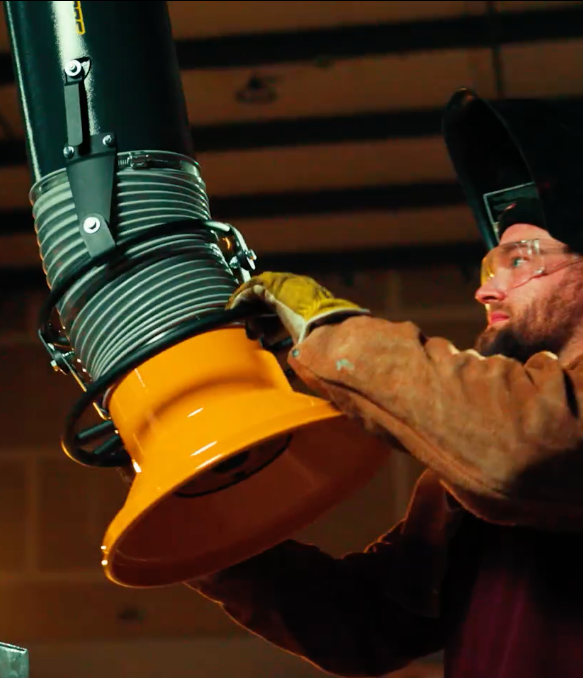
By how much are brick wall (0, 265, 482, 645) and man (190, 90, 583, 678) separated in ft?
7.20

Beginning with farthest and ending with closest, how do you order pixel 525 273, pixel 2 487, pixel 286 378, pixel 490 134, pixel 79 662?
1. pixel 2 487
2. pixel 79 662
3. pixel 490 134
4. pixel 525 273
5. pixel 286 378

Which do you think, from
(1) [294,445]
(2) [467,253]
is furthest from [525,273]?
(2) [467,253]

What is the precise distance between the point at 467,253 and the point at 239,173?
3.40 ft

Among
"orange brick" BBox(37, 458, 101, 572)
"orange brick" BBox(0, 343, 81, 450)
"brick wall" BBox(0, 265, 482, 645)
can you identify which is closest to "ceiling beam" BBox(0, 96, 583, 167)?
"brick wall" BBox(0, 265, 482, 645)

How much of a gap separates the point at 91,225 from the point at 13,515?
10.1 ft

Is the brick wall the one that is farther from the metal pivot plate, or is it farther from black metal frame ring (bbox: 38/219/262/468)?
black metal frame ring (bbox: 38/219/262/468)

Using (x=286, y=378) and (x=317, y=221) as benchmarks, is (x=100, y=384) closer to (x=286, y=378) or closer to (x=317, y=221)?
(x=286, y=378)

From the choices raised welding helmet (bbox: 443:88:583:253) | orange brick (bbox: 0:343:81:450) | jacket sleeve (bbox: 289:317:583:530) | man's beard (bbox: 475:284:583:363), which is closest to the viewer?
jacket sleeve (bbox: 289:317:583:530)

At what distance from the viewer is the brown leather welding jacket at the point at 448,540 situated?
1.18 m

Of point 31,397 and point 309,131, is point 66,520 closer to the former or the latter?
point 31,397

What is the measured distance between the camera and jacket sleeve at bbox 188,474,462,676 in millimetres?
1648

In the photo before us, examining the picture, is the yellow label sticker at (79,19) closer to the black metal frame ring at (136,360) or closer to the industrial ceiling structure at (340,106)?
the black metal frame ring at (136,360)

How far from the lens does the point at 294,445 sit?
1359mm

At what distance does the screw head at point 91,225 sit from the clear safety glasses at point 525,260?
2.45 ft
